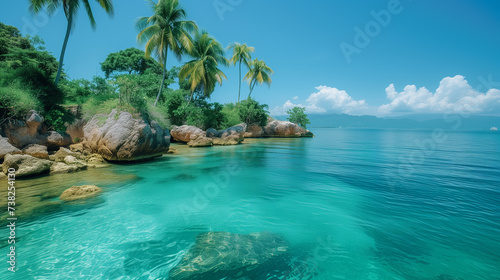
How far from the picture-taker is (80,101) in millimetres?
14672

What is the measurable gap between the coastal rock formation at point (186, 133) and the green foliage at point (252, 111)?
1240 centimetres

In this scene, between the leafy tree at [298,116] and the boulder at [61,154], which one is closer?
the boulder at [61,154]

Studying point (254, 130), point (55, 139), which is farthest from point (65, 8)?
point (254, 130)

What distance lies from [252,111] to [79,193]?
27.7 metres

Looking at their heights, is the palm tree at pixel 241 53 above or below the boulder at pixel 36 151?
above

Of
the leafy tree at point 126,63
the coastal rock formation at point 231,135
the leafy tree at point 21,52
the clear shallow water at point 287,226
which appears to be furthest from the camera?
the leafy tree at point 126,63

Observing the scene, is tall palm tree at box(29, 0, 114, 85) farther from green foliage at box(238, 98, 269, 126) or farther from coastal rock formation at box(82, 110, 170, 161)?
green foliage at box(238, 98, 269, 126)

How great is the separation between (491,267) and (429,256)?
0.78 m

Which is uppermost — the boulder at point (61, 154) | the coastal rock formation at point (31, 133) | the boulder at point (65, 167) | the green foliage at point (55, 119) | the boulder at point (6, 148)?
the green foliage at point (55, 119)

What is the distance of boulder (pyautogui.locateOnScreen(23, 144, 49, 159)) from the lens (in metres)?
8.58

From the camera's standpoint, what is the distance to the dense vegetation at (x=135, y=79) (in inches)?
397

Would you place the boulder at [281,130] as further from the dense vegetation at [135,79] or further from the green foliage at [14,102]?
the green foliage at [14,102]

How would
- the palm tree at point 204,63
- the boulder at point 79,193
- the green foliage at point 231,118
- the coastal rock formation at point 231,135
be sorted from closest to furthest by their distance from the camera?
the boulder at point 79,193
the coastal rock formation at point 231,135
the palm tree at point 204,63
the green foliage at point 231,118

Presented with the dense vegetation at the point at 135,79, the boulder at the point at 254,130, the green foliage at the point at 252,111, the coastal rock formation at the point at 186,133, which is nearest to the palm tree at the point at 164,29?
the dense vegetation at the point at 135,79
